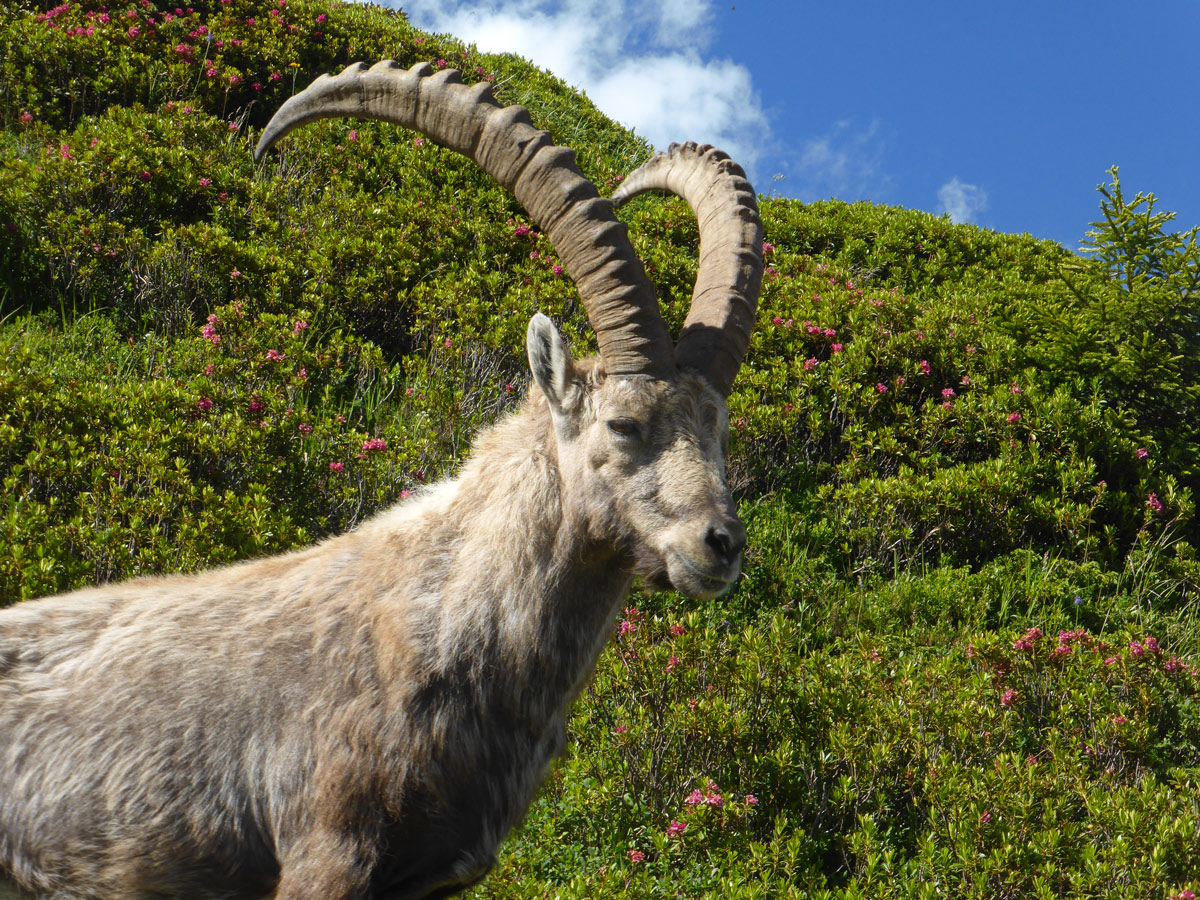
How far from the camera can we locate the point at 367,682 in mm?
3766

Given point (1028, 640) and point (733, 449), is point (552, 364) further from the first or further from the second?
point (733, 449)

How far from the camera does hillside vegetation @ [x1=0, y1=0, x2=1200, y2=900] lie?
5.85 metres

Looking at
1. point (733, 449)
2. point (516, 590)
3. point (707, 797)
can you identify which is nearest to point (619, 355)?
point (516, 590)

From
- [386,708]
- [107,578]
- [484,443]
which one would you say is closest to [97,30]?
[107,578]

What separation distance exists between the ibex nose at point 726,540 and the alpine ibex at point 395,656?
0.04ft

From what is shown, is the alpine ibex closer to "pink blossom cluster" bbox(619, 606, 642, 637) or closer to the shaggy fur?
Result: the shaggy fur

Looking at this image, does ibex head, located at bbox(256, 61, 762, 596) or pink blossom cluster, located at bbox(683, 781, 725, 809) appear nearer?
ibex head, located at bbox(256, 61, 762, 596)


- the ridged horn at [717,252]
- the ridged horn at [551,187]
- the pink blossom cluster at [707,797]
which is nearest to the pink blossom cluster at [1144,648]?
the pink blossom cluster at [707,797]

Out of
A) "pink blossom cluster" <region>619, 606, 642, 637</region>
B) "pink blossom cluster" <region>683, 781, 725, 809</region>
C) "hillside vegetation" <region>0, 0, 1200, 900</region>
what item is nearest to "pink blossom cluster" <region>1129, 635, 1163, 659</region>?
"hillside vegetation" <region>0, 0, 1200, 900</region>

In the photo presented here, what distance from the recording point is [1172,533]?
30.7ft

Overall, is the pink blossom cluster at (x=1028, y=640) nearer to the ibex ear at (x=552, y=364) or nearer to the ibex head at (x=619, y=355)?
the ibex head at (x=619, y=355)

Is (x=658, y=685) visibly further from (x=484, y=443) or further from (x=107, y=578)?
(x=107, y=578)

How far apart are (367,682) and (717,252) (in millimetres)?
2700

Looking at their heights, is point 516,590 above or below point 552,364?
below
